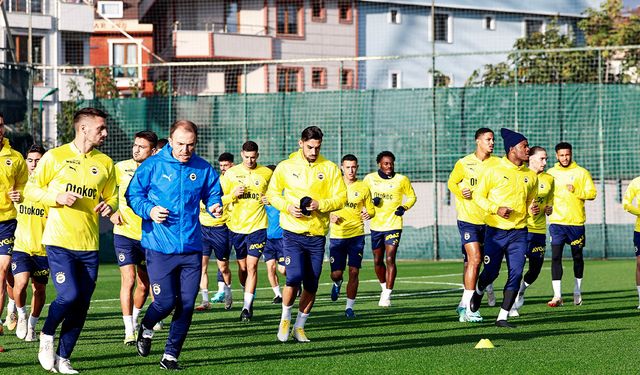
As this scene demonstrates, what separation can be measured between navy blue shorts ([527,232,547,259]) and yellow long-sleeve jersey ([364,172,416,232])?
2448 millimetres

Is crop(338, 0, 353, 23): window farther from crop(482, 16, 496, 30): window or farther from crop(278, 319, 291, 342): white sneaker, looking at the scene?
crop(278, 319, 291, 342): white sneaker

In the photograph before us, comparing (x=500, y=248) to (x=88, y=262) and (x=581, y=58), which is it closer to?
(x=88, y=262)

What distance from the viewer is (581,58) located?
3406 cm

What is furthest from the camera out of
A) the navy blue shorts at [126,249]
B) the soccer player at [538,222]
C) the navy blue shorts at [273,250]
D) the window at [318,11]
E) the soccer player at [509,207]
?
the window at [318,11]

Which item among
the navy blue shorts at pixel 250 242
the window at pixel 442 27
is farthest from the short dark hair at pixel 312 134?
the window at pixel 442 27

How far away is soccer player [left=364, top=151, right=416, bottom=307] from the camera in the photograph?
18.3 m

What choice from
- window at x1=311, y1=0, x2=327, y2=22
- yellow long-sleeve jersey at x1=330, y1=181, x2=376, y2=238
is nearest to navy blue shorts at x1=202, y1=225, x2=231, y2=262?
yellow long-sleeve jersey at x1=330, y1=181, x2=376, y2=238

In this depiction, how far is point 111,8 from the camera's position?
7369 centimetres

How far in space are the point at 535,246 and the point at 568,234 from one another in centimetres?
242

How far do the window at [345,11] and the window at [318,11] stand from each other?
763 millimetres

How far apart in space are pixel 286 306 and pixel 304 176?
1481 millimetres

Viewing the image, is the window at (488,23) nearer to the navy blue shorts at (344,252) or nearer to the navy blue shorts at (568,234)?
the navy blue shorts at (568,234)

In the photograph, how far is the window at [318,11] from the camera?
53.2m

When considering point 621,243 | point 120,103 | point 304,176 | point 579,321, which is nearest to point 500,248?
point 579,321
